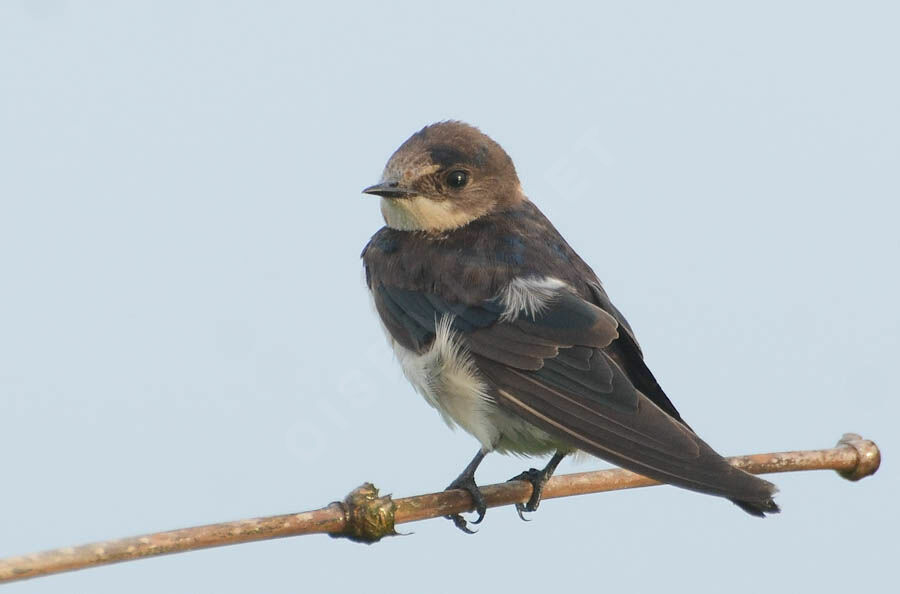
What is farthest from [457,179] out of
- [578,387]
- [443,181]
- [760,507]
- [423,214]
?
[760,507]

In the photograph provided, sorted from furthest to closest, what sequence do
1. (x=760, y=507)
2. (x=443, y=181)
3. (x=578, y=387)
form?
(x=443, y=181), (x=578, y=387), (x=760, y=507)

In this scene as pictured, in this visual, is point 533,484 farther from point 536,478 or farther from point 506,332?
point 506,332

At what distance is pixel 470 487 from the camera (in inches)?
116

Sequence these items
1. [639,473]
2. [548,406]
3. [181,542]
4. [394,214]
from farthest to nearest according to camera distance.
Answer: [394,214] < [548,406] < [639,473] < [181,542]

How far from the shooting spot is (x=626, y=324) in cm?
324

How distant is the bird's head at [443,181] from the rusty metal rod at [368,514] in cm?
82

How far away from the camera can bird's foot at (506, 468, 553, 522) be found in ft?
10.1

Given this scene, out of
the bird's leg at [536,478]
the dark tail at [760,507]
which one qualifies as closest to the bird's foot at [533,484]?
the bird's leg at [536,478]

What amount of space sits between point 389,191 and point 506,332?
1.96 ft

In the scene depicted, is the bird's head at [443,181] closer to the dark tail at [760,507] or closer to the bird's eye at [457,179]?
the bird's eye at [457,179]

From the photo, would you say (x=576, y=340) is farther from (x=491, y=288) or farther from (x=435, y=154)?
(x=435, y=154)

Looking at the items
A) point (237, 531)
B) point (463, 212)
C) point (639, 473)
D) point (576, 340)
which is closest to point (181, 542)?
point (237, 531)

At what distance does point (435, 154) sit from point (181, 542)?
6.12 ft

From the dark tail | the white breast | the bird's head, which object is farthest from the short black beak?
the dark tail
